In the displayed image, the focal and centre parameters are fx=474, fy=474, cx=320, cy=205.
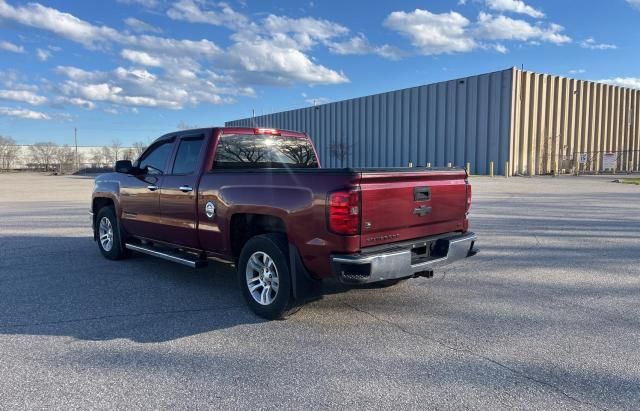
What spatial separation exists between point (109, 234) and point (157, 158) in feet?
5.86

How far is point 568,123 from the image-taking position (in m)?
42.7

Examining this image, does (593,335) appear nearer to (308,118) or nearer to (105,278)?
(105,278)

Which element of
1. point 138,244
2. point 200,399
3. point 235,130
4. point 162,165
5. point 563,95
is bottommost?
point 200,399

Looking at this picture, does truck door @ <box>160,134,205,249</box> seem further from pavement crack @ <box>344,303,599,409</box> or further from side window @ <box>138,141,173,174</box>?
pavement crack @ <box>344,303,599,409</box>

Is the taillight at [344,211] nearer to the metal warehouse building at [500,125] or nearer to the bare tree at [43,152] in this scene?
the metal warehouse building at [500,125]

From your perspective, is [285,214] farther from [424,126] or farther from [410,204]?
[424,126]

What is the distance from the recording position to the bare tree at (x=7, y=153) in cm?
7725

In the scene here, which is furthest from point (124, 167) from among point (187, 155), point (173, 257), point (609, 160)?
point (609, 160)

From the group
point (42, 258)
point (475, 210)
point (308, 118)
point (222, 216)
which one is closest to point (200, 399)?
point (222, 216)

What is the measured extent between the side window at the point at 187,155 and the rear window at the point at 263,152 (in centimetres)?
32

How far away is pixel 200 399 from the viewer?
10.3 feet

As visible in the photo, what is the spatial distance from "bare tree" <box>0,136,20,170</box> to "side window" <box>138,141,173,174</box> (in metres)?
83.7

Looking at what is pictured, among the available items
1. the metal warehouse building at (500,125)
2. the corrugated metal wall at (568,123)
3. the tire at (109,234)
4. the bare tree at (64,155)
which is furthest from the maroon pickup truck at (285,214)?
the bare tree at (64,155)

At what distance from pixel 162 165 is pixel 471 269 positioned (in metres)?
4.50
